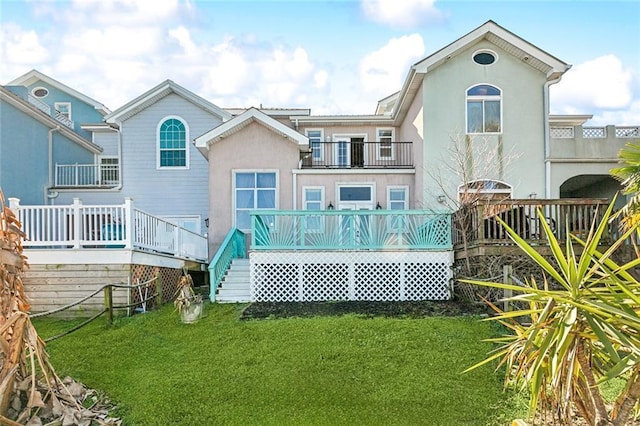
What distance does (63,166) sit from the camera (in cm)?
1969

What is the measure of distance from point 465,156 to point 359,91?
889cm

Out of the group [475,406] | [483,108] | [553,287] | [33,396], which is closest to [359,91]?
[483,108]

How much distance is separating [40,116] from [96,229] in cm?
1011

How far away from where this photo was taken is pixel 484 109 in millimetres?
15523

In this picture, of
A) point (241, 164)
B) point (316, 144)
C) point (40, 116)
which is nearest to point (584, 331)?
point (241, 164)

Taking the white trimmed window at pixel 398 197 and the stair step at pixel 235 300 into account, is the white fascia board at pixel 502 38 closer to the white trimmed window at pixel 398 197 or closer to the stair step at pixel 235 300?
the white trimmed window at pixel 398 197

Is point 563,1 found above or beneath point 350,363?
above

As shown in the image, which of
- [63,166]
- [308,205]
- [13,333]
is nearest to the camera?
[13,333]

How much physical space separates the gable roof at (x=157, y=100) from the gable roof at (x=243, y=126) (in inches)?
138

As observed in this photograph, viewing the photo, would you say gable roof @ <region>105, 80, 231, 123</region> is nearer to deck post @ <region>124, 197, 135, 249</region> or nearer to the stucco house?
the stucco house

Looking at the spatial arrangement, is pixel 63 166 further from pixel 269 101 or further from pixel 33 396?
pixel 33 396

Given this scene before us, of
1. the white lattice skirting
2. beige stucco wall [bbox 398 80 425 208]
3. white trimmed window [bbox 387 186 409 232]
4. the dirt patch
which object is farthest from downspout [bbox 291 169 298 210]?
the dirt patch

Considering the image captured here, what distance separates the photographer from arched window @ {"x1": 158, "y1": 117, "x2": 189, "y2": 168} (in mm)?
18984

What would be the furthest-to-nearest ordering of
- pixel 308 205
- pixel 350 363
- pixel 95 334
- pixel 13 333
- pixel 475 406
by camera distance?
pixel 308 205, pixel 95 334, pixel 350 363, pixel 475 406, pixel 13 333
